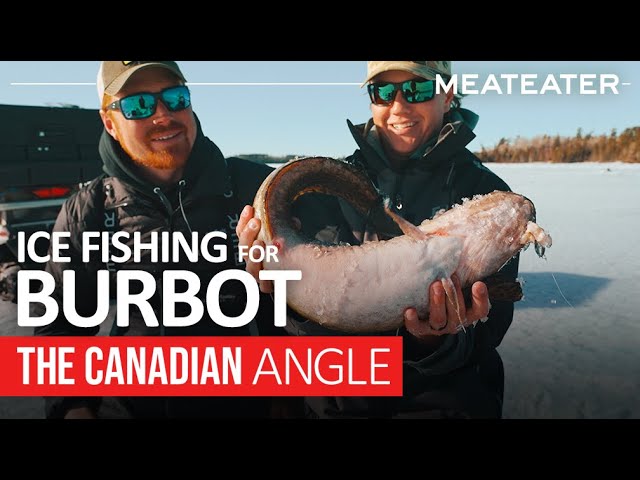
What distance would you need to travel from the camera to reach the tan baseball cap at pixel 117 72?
2633 millimetres

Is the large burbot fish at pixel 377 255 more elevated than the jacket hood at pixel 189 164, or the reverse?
the jacket hood at pixel 189 164

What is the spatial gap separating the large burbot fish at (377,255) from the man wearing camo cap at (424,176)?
0.37 metres

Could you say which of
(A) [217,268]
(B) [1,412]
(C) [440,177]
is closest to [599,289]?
(C) [440,177]

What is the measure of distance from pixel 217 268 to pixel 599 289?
309 cm

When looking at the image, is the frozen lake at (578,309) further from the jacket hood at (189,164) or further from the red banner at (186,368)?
the jacket hood at (189,164)

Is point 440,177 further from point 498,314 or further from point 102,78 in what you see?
Result: point 102,78

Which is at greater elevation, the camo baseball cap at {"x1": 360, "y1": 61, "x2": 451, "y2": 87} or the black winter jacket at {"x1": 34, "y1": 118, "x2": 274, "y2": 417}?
the camo baseball cap at {"x1": 360, "y1": 61, "x2": 451, "y2": 87}

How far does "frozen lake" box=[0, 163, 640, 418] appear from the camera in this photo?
3.07m

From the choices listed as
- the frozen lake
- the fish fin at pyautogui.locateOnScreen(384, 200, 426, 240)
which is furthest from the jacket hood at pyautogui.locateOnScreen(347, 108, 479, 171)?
the fish fin at pyautogui.locateOnScreen(384, 200, 426, 240)

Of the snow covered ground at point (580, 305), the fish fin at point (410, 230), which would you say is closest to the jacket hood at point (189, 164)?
the fish fin at point (410, 230)

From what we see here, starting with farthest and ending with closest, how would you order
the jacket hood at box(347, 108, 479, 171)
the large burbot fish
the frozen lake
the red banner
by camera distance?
the frozen lake → the red banner → the jacket hood at box(347, 108, 479, 171) → the large burbot fish

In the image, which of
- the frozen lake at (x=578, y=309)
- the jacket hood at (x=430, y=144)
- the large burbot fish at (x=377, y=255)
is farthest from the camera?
the frozen lake at (x=578, y=309)

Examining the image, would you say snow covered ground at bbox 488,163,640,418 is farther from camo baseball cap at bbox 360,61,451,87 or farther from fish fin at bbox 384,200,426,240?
fish fin at bbox 384,200,426,240

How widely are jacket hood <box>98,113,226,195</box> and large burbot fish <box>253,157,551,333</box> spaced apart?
25.3 inches
